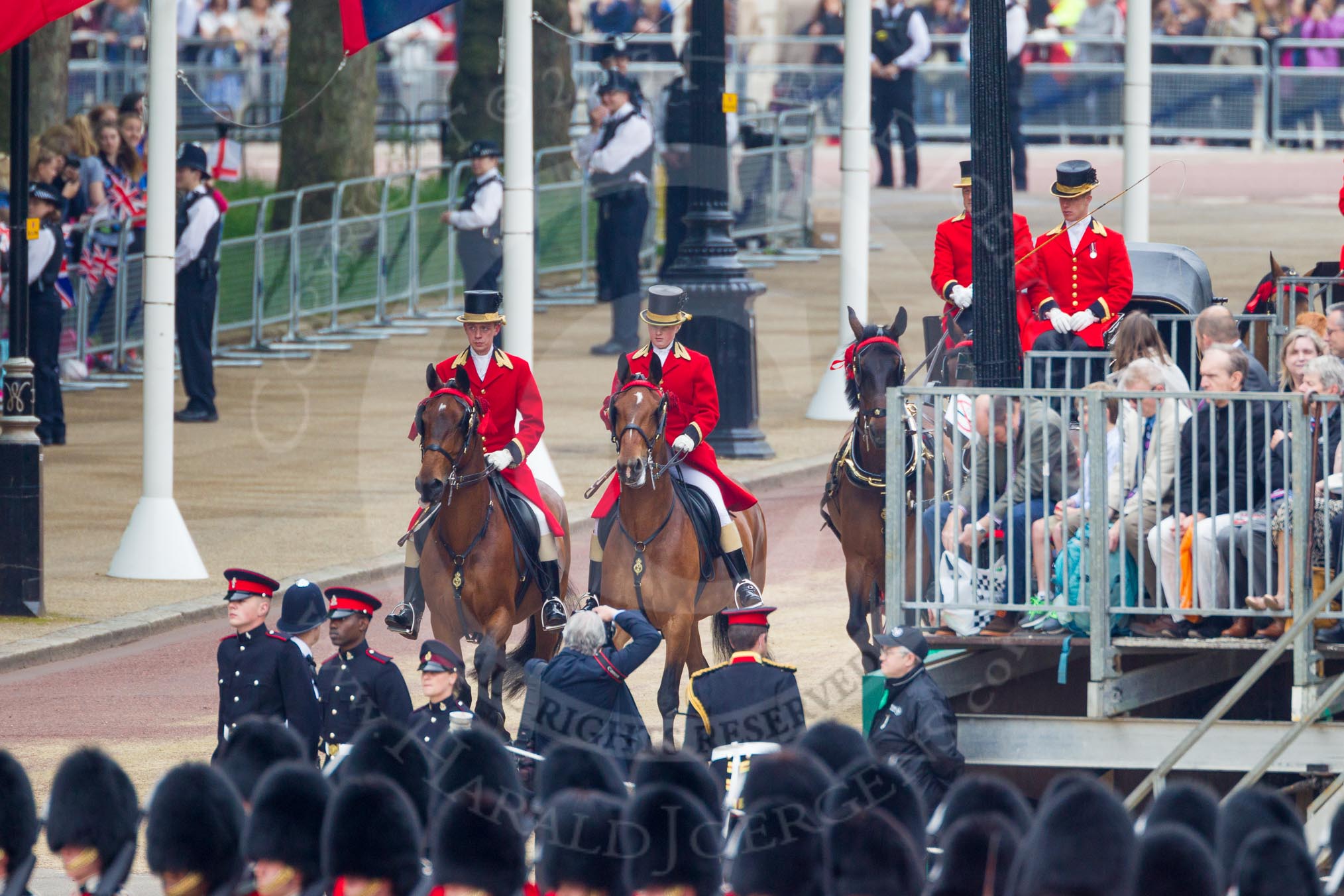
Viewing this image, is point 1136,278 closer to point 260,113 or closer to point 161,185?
point 161,185

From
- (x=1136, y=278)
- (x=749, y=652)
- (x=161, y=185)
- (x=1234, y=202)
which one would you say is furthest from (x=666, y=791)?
(x=1234, y=202)

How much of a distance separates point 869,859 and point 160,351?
28.2 ft

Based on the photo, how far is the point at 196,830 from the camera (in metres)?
8.12

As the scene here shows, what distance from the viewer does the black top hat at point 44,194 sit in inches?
763

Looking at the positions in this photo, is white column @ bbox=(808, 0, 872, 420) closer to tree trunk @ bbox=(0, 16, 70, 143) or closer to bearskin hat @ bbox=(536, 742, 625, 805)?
tree trunk @ bbox=(0, 16, 70, 143)

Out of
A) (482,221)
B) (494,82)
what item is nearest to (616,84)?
(482,221)

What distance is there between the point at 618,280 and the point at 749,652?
14570 mm

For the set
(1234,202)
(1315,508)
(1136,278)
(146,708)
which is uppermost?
(1234,202)

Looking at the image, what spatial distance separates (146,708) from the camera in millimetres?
12844

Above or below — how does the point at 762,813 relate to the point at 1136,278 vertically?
below

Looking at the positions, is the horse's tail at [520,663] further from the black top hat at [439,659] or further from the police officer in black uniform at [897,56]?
the police officer in black uniform at [897,56]

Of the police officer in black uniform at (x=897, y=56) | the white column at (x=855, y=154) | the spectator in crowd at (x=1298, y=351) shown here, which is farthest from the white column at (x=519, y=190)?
the police officer in black uniform at (x=897, y=56)

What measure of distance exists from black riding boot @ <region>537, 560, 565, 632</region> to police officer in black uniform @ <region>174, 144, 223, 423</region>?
9.08 meters

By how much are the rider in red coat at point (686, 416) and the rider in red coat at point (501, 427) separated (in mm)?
239
